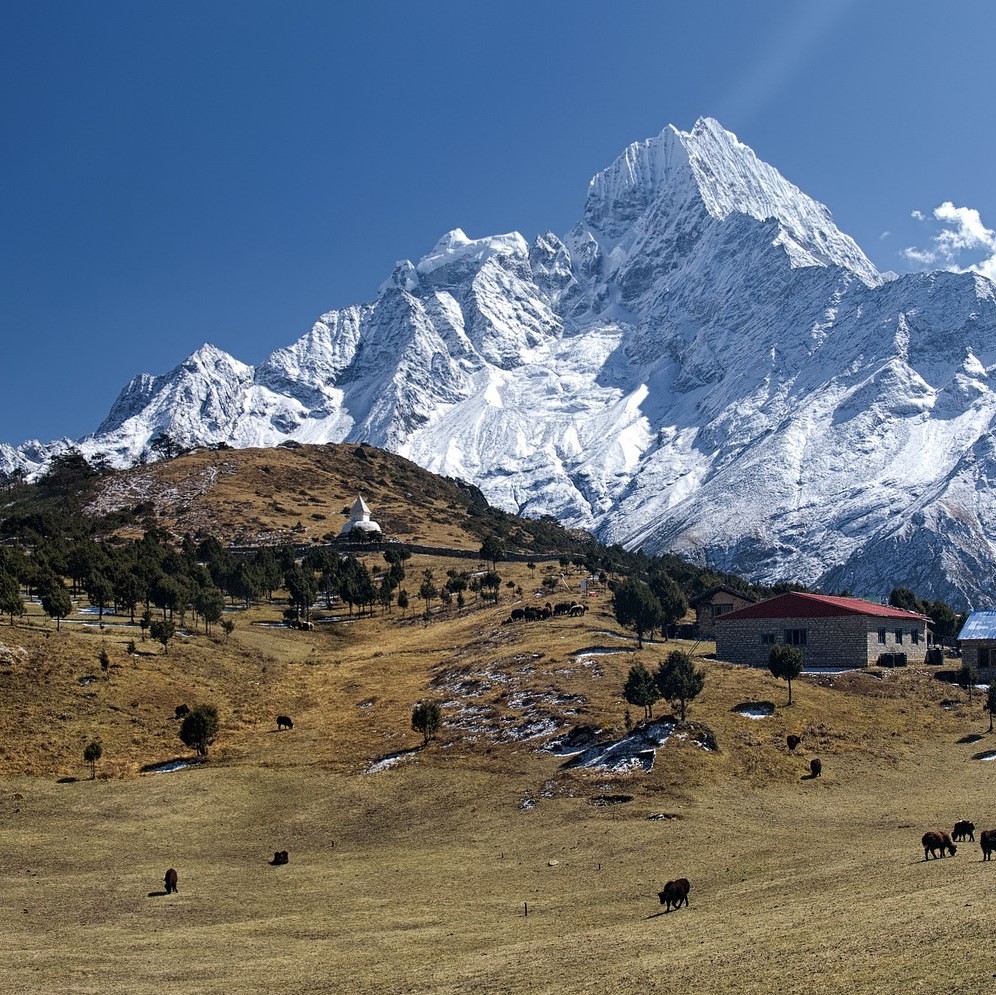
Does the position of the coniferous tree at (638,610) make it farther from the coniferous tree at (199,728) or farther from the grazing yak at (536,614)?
the coniferous tree at (199,728)

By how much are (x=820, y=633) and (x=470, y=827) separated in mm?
54274

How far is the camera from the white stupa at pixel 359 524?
177 m

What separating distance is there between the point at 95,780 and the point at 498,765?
76.8 feet

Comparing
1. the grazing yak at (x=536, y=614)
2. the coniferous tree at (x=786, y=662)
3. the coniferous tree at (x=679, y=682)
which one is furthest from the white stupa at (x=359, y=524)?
the coniferous tree at (x=679, y=682)

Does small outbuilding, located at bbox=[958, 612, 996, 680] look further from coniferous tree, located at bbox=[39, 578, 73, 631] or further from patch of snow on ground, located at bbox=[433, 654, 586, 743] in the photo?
coniferous tree, located at bbox=[39, 578, 73, 631]

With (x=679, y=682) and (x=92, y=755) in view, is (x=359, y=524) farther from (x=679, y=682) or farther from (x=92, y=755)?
(x=679, y=682)

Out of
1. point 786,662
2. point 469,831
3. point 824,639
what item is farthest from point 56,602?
point 824,639

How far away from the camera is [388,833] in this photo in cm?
5234

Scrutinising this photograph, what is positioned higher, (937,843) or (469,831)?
(469,831)

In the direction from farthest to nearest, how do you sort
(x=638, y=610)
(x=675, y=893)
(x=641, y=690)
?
1. (x=638, y=610)
2. (x=641, y=690)
3. (x=675, y=893)

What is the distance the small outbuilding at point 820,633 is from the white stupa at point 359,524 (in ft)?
286

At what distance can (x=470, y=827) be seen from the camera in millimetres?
51969

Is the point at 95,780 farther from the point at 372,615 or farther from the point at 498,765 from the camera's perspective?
the point at 372,615

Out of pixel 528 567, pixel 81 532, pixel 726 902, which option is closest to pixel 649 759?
pixel 726 902
